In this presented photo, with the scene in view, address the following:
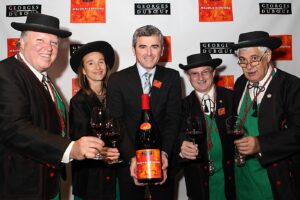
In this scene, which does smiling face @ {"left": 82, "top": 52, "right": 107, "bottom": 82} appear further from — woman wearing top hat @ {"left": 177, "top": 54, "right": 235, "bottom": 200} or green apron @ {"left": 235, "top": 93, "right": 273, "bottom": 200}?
green apron @ {"left": 235, "top": 93, "right": 273, "bottom": 200}

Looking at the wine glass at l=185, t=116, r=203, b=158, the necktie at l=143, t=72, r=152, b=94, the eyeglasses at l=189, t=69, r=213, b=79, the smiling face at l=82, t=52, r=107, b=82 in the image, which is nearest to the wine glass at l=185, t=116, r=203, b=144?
the wine glass at l=185, t=116, r=203, b=158

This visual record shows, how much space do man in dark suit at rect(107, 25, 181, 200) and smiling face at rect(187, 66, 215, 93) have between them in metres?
0.38

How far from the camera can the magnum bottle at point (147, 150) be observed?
2002mm

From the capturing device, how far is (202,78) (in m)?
3.05

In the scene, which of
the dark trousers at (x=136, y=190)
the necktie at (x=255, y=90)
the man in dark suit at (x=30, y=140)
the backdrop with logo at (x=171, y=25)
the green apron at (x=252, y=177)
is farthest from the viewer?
the backdrop with logo at (x=171, y=25)

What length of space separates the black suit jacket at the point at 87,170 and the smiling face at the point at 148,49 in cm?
59

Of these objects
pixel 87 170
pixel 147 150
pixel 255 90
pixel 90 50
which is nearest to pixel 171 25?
pixel 90 50

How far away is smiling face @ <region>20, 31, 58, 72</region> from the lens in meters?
2.23

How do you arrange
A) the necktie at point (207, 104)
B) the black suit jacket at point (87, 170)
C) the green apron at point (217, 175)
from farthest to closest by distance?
the necktie at point (207, 104)
the green apron at point (217, 175)
the black suit jacket at point (87, 170)

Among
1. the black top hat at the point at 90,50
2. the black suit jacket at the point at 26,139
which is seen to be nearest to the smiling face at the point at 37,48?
the black suit jacket at the point at 26,139

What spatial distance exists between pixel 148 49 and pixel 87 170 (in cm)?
117

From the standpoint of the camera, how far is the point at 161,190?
8.60 feet

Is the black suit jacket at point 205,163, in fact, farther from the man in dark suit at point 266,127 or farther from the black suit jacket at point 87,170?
the black suit jacket at point 87,170

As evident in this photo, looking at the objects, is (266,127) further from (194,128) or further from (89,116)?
(89,116)
